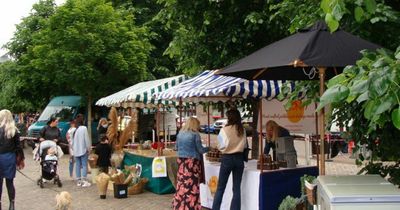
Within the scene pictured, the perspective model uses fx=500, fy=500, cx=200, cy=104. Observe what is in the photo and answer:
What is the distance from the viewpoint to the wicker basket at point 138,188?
11.1m

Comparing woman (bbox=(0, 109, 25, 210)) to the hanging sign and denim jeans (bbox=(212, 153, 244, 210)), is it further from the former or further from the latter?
denim jeans (bbox=(212, 153, 244, 210))

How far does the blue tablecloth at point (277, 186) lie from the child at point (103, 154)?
5.35m

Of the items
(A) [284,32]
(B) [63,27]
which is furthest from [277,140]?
(B) [63,27]

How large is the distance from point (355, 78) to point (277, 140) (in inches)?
234

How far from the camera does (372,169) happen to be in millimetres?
5141

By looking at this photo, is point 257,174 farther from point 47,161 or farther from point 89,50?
point 89,50

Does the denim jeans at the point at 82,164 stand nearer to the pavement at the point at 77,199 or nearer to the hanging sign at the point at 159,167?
the pavement at the point at 77,199

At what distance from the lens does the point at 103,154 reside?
1184 centimetres

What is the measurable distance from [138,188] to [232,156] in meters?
4.15

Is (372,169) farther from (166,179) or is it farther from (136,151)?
(136,151)

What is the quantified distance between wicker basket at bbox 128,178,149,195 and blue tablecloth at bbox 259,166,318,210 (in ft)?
14.2

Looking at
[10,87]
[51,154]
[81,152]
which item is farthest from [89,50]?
[51,154]

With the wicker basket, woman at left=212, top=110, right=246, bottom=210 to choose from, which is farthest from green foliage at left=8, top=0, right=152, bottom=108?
woman at left=212, top=110, right=246, bottom=210

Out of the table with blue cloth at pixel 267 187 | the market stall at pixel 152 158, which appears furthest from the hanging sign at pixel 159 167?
the table with blue cloth at pixel 267 187
